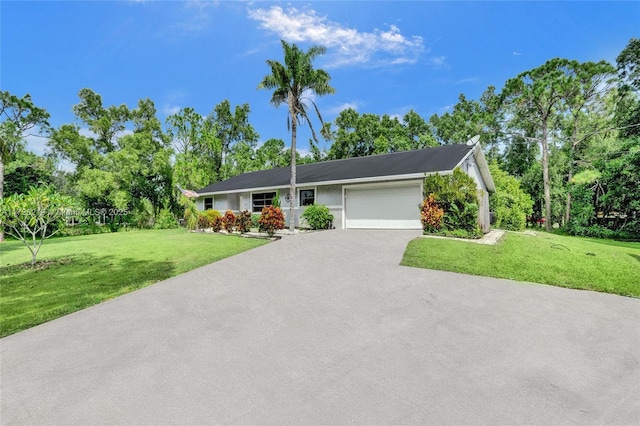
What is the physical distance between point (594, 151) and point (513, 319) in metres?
28.7

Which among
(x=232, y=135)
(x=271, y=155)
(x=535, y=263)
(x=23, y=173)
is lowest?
(x=535, y=263)

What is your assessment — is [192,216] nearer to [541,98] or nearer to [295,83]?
[295,83]

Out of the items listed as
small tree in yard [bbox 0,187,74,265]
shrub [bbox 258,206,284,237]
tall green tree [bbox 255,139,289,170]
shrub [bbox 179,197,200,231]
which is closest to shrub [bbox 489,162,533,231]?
shrub [bbox 258,206,284,237]

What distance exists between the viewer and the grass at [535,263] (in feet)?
20.9

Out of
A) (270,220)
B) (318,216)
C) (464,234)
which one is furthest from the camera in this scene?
(318,216)

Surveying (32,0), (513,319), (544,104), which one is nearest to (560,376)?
(513,319)

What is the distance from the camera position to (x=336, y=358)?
3449 millimetres

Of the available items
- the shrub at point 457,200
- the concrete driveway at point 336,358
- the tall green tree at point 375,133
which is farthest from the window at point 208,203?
the concrete driveway at point 336,358

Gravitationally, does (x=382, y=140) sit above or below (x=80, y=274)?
above

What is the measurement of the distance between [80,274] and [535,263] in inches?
507

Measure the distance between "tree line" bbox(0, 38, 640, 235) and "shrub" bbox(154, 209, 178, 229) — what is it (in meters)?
0.52

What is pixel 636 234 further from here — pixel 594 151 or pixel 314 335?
pixel 314 335

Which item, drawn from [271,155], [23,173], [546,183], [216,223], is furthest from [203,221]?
[546,183]

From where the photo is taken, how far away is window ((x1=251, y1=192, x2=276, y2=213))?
19078mm
